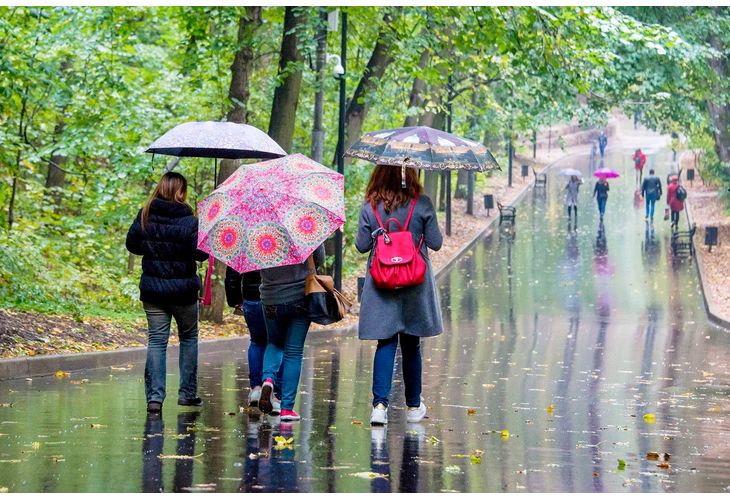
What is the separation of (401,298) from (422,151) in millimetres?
1069

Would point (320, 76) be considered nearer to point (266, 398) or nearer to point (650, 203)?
point (266, 398)

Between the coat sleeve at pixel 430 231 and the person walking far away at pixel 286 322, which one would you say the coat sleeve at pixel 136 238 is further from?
the coat sleeve at pixel 430 231

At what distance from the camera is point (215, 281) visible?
19641 millimetres

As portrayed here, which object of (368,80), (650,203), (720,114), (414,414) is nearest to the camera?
(414,414)

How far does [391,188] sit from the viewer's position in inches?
373

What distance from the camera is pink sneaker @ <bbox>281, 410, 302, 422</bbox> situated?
A: 31.4 ft

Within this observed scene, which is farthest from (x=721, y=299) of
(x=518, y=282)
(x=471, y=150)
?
(x=471, y=150)

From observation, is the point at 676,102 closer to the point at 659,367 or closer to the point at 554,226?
the point at 554,226

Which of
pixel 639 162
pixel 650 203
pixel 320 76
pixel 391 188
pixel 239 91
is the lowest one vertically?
pixel 391 188

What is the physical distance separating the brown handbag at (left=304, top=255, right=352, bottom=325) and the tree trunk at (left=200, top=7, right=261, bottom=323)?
Result: 8.80 meters

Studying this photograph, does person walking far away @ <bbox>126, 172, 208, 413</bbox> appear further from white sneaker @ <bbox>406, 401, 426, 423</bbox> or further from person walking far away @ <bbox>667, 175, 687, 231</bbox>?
person walking far away @ <bbox>667, 175, 687, 231</bbox>

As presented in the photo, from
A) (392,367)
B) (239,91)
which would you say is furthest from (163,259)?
(239,91)
